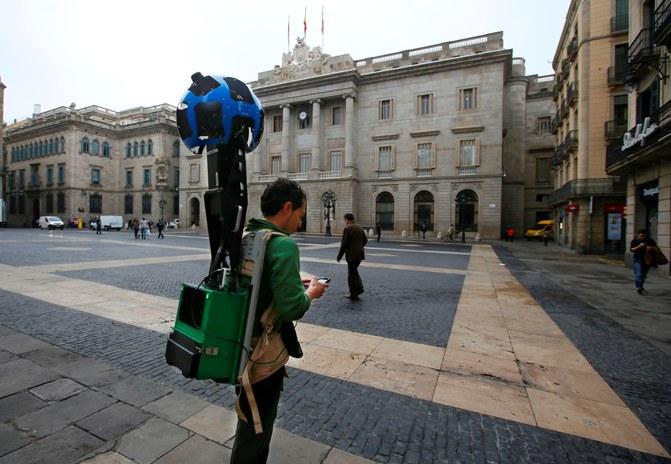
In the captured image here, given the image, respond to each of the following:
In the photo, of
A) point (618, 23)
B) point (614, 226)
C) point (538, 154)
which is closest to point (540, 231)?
point (538, 154)

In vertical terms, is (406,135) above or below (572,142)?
above

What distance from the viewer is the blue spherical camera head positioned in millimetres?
1919

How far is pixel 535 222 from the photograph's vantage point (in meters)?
36.4

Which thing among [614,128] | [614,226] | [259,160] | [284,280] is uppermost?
[259,160]

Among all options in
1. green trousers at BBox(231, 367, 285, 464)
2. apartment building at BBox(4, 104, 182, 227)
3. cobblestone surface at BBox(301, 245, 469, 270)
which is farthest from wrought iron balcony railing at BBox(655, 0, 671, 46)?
apartment building at BBox(4, 104, 182, 227)

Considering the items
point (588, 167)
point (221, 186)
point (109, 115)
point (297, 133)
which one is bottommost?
point (221, 186)

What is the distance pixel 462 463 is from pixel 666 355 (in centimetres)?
407

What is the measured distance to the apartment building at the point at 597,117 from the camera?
1902 cm

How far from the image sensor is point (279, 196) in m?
1.87

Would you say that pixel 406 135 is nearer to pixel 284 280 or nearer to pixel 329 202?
pixel 329 202

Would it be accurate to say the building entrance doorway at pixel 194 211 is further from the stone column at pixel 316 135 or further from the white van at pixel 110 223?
the stone column at pixel 316 135

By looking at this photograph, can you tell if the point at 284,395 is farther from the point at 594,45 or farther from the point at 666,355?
the point at 594,45

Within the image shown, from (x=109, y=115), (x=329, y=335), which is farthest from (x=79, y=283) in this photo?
(x=109, y=115)

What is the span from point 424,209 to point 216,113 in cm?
3327
